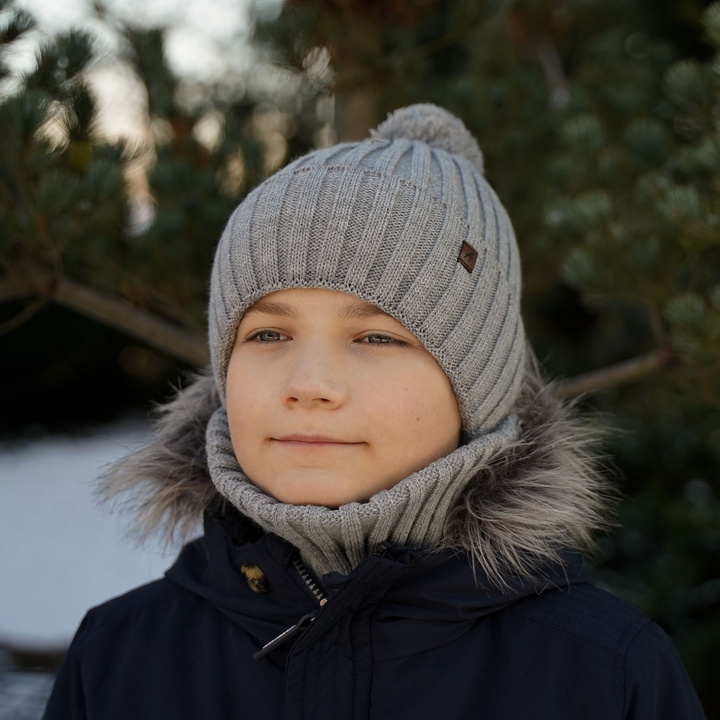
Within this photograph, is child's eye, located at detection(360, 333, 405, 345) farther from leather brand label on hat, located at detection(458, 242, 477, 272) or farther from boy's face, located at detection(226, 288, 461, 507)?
leather brand label on hat, located at detection(458, 242, 477, 272)

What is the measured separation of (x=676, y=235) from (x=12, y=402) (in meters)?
6.32

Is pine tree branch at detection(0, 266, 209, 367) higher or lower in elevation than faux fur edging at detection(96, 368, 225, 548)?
higher

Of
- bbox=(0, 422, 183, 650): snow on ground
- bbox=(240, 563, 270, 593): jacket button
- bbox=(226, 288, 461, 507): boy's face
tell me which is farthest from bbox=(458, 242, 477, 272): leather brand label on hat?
bbox=(0, 422, 183, 650): snow on ground

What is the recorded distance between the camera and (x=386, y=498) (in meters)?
1.22

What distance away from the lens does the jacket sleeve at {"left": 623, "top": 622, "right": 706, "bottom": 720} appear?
1.16 m

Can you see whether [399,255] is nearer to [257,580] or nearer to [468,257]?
[468,257]

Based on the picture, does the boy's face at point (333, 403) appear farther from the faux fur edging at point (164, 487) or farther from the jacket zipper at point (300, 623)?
the faux fur edging at point (164, 487)

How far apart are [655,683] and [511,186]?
202 centimetres

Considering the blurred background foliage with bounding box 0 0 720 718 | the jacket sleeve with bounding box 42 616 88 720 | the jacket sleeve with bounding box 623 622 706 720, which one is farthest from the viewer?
the blurred background foliage with bounding box 0 0 720 718

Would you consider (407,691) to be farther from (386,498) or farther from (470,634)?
(386,498)

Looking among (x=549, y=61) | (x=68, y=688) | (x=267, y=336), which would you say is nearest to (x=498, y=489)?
(x=267, y=336)

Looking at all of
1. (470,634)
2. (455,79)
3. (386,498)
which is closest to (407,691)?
(470,634)

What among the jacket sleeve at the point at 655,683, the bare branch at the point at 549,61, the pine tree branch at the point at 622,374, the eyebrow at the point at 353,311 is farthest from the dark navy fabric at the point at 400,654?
the bare branch at the point at 549,61

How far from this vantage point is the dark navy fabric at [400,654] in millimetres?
1176
